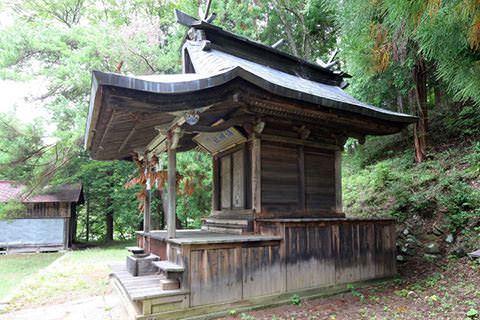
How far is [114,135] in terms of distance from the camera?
5367mm

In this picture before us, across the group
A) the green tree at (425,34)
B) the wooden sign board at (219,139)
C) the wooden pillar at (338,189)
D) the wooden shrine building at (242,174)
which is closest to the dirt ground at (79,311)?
the wooden shrine building at (242,174)

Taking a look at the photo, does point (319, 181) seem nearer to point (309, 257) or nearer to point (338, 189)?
point (338, 189)

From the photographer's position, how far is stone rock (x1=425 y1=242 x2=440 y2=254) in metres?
6.46

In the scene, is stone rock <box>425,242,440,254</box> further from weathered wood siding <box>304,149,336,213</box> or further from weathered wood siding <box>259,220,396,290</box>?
weathered wood siding <box>304,149,336,213</box>

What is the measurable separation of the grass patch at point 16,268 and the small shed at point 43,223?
103 cm

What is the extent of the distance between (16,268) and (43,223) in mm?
5535

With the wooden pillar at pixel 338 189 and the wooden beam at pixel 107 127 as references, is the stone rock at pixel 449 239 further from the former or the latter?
the wooden beam at pixel 107 127

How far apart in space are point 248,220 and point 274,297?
141 cm

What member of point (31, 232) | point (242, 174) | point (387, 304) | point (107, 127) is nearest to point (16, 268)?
point (31, 232)

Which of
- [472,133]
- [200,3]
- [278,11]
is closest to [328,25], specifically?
[278,11]

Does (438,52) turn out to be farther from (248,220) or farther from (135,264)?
(135,264)

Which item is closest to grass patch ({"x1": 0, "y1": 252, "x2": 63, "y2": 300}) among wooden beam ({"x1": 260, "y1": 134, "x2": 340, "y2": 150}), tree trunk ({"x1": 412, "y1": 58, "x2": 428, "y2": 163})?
wooden beam ({"x1": 260, "y1": 134, "x2": 340, "y2": 150})

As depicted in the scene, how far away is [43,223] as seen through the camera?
15656mm

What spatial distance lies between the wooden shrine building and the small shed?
36.1 feet
